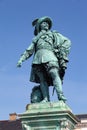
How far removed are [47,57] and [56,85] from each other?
63cm

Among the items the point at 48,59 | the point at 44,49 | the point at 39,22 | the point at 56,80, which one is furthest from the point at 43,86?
the point at 39,22

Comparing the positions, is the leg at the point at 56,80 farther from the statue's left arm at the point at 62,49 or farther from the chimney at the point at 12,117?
the chimney at the point at 12,117

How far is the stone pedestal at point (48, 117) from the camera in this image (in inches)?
377

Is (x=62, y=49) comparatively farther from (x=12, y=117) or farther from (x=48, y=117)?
(x=12, y=117)

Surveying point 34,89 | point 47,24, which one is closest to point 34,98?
point 34,89

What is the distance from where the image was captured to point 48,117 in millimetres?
9688

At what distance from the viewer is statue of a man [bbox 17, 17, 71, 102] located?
400 inches

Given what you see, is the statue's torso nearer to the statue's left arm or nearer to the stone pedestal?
the statue's left arm

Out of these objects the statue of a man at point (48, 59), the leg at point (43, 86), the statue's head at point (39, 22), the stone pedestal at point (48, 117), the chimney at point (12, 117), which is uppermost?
the chimney at point (12, 117)

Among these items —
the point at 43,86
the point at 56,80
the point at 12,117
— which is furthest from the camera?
the point at 12,117

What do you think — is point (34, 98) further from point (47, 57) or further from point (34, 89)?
point (47, 57)

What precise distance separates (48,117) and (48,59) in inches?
50.2

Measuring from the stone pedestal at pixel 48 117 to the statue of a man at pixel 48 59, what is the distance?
0.27 metres

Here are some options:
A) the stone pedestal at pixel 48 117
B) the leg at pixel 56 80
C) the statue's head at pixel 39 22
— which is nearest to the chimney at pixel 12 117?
the statue's head at pixel 39 22
